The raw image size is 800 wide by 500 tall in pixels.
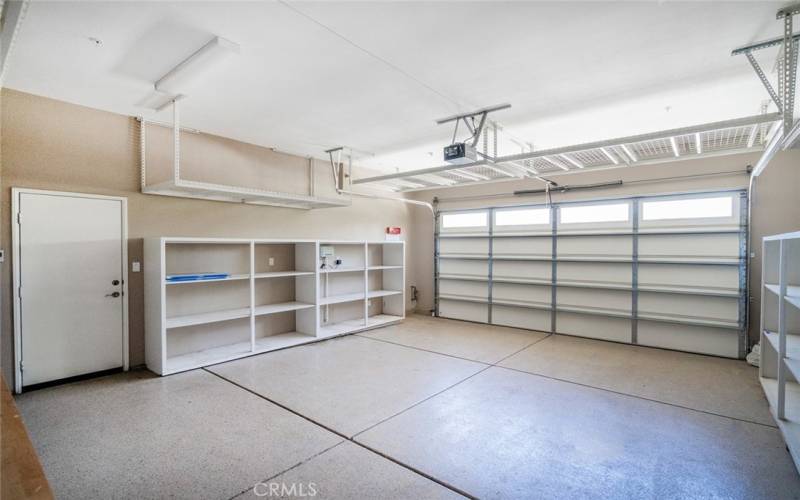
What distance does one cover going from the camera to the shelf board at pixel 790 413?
8.30ft

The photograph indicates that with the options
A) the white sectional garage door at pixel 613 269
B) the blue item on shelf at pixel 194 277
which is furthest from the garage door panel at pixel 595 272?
the blue item on shelf at pixel 194 277

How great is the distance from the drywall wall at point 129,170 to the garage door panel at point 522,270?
3.63m

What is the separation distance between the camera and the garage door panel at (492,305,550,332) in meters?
6.68

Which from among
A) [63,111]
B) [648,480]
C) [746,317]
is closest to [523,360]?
[648,480]

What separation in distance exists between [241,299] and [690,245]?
6.58 meters

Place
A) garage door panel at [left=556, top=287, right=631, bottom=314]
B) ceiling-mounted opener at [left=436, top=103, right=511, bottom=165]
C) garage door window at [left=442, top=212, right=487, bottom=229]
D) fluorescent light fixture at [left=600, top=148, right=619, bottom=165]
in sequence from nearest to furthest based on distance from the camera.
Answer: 1. ceiling-mounted opener at [left=436, top=103, right=511, bottom=165]
2. fluorescent light fixture at [left=600, top=148, right=619, bottom=165]
3. garage door panel at [left=556, top=287, right=631, bottom=314]
4. garage door window at [left=442, top=212, right=487, bottom=229]

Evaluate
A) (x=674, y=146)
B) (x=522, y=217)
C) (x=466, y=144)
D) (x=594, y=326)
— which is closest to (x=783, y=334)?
(x=674, y=146)

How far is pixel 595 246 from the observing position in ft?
20.4

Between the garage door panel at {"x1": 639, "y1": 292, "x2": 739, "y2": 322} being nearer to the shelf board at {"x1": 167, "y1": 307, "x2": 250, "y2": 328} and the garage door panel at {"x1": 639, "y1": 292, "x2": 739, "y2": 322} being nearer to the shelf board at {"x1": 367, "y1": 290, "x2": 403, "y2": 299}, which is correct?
the shelf board at {"x1": 367, "y1": 290, "x2": 403, "y2": 299}

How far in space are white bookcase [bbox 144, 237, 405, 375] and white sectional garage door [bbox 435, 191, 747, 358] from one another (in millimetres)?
1738

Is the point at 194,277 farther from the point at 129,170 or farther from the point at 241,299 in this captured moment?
the point at 129,170

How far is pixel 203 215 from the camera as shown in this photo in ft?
16.5

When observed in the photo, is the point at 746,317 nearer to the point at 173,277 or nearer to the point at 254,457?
the point at 254,457

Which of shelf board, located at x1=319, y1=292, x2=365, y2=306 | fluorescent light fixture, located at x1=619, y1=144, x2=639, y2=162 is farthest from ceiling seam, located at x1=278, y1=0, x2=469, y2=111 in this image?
shelf board, located at x1=319, y1=292, x2=365, y2=306
